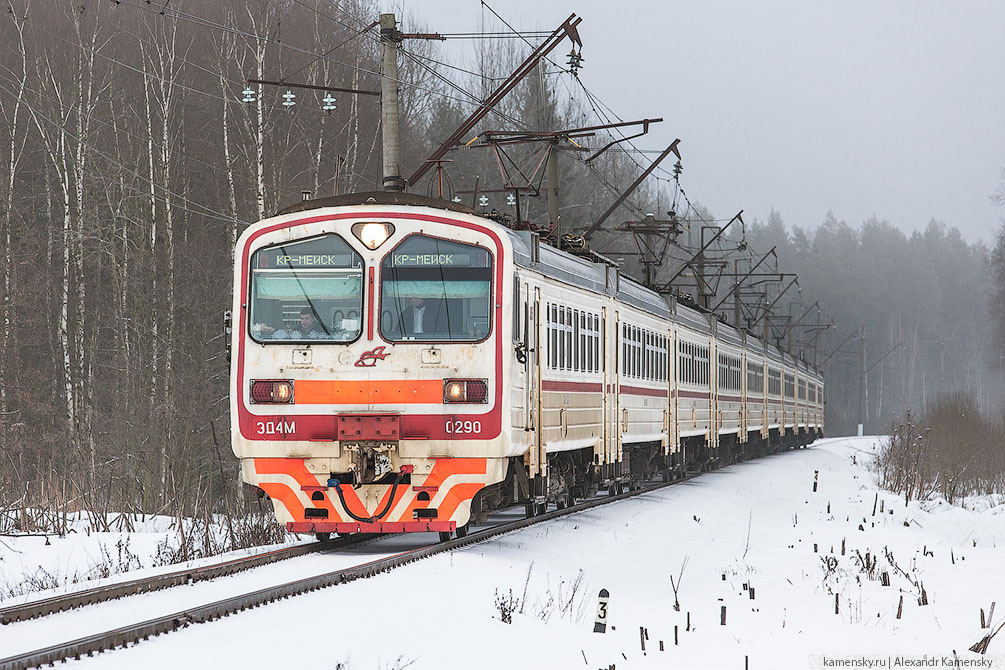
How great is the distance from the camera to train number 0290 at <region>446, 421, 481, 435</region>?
11.0 m

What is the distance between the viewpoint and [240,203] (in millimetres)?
28078

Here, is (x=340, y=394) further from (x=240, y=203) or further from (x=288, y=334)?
(x=240, y=203)

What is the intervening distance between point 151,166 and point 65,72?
4.21 meters

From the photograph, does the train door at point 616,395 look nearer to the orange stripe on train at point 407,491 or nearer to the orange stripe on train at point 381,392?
the orange stripe on train at point 407,491

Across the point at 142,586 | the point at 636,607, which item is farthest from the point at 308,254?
the point at 636,607

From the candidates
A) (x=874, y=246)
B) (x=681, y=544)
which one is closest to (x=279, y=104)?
(x=681, y=544)

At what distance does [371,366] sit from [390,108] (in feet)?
25.5

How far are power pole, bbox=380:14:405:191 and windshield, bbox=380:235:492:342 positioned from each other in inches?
240

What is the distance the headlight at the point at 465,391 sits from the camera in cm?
1100

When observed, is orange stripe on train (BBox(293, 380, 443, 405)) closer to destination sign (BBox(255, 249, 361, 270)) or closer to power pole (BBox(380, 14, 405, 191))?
destination sign (BBox(255, 249, 361, 270))

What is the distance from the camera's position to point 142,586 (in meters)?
8.64

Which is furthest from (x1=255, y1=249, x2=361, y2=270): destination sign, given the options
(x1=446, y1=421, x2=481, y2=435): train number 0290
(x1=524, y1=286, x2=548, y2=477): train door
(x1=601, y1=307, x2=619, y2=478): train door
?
(x1=601, y1=307, x2=619, y2=478): train door

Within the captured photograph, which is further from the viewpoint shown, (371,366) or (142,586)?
(371,366)

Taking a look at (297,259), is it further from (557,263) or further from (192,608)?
(192,608)
